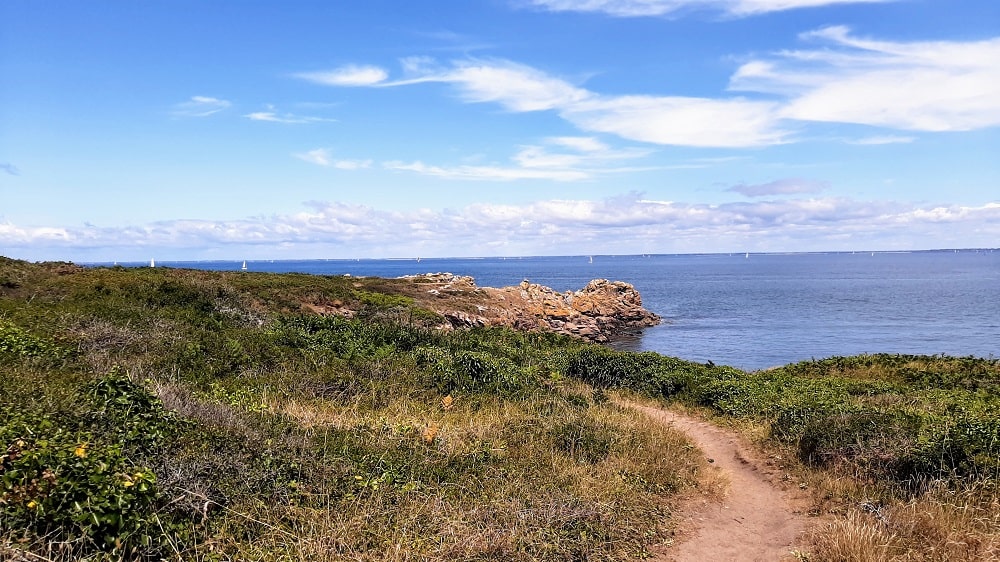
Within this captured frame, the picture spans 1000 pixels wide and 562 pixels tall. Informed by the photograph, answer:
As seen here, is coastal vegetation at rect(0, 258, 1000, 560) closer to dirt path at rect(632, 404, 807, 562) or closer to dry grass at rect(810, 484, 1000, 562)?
dry grass at rect(810, 484, 1000, 562)

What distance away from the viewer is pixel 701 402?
15859 mm

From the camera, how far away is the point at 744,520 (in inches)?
336

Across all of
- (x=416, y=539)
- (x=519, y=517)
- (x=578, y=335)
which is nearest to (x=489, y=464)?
(x=519, y=517)

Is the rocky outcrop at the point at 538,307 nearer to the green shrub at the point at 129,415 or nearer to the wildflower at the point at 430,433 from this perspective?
the wildflower at the point at 430,433

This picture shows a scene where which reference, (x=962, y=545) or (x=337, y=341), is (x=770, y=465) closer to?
(x=962, y=545)

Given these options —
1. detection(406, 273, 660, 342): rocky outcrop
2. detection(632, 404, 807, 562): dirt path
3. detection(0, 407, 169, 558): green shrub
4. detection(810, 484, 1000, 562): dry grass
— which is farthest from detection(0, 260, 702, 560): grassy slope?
detection(406, 273, 660, 342): rocky outcrop

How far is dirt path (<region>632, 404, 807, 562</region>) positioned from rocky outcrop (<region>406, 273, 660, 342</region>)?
1075 inches

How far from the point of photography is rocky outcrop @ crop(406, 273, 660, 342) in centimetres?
4050

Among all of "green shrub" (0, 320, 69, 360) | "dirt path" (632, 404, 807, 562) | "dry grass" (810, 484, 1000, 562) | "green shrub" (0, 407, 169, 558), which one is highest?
"green shrub" (0, 320, 69, 360)

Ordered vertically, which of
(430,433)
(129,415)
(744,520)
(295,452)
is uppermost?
(129,415)

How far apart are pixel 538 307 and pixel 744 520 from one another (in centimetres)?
3902

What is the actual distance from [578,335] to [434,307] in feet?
45.8

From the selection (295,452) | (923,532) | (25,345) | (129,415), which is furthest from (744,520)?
(25,345)

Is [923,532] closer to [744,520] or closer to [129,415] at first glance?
[744,520]
